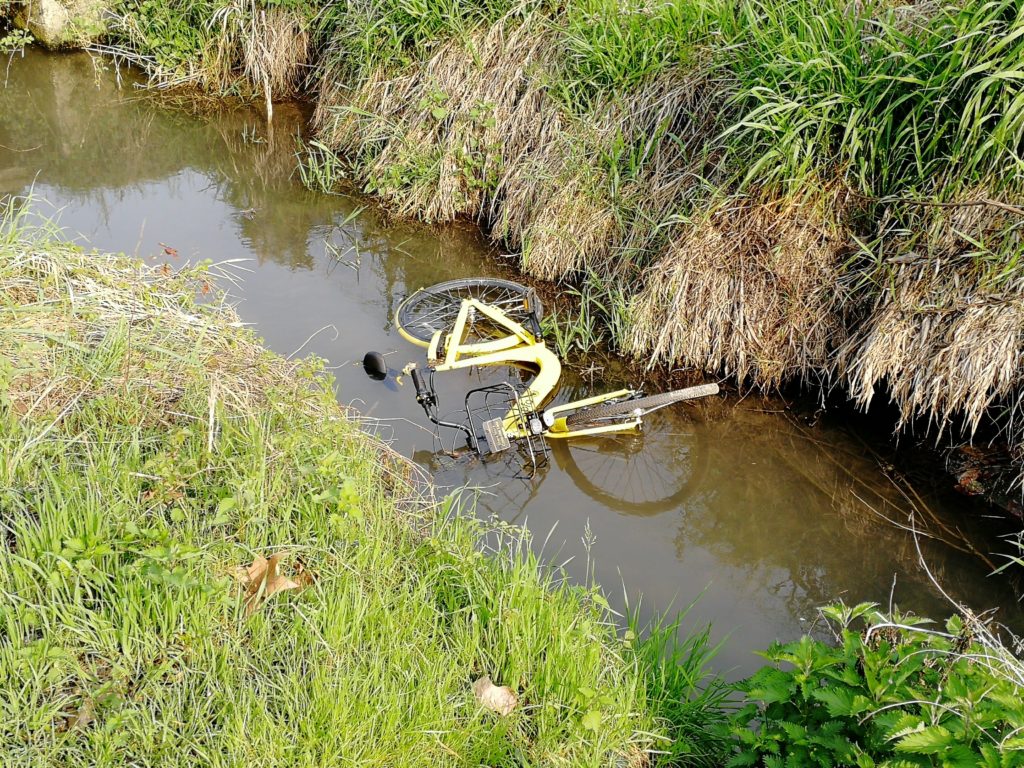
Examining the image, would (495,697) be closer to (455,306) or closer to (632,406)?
(632,406)

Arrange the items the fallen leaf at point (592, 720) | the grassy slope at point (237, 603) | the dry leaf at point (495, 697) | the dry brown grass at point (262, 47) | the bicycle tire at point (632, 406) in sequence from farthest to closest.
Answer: the dry brown grass at point (262, 47)
the bicycle tire at point (632, 406)
the dry leaf at point (495, 697)
the fallen leaf at point (592, 720)
the grassy slope at point (237, 603)

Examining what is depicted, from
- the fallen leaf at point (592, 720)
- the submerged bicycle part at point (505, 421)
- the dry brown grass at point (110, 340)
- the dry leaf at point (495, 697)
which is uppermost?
the dry brown grass at point (110, 340)

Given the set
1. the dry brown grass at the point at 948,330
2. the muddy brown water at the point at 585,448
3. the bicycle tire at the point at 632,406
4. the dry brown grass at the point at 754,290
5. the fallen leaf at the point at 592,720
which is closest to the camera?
the fallen leaf at the point at 592,720

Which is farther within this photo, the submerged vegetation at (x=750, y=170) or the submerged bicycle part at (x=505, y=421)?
the submerged bicycle part at (x=505, y=421)

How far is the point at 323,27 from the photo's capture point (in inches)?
370

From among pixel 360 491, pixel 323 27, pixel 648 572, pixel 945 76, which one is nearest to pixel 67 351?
pixel 360 491

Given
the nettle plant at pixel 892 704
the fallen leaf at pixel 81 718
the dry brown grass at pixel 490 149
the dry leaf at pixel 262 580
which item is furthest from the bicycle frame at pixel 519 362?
the fallen leaf at pixel 81 718

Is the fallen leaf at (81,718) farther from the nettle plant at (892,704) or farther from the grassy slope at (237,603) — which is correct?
the nettle plant at (892,704)

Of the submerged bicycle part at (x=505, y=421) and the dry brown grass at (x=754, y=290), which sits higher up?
the dry brown grass at (x=754, y=290)

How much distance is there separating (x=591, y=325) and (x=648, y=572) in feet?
7.84

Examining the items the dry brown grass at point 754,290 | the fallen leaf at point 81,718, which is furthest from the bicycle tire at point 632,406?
the fallen leaf at point 81,718

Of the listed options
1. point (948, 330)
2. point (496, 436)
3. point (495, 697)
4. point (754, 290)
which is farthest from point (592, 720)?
point (754, 290)

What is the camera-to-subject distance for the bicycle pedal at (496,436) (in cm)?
559

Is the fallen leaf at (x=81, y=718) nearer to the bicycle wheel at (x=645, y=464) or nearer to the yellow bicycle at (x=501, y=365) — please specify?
the yellow bicycle at (x=501, y=365)
